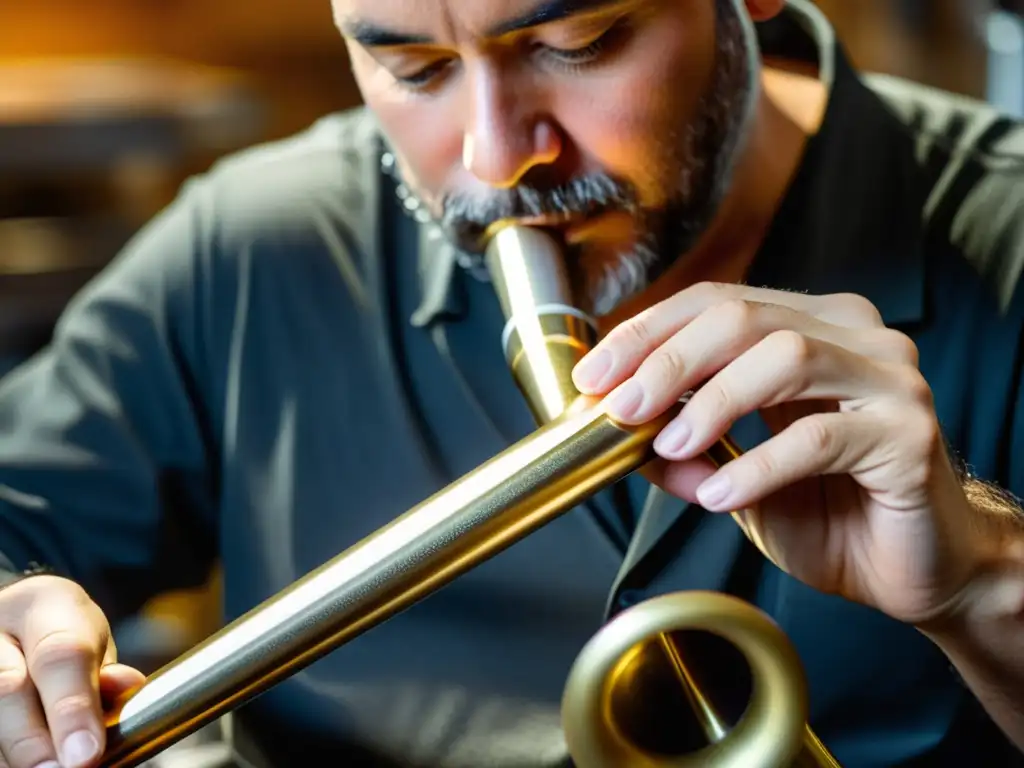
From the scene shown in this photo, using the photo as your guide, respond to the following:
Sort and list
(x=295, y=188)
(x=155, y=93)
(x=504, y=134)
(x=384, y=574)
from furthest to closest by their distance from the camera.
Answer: (x=155, y=93) → (x=295, y=188) → (x=504, y=134) → (x=384, y=574)

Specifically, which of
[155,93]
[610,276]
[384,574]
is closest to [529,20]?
[610,276]

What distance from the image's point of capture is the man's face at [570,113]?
0.54m

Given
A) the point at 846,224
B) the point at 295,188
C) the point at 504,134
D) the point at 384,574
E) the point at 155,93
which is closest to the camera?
the point at 384,574

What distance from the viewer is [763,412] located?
20.6 inches

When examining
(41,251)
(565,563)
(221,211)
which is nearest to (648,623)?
(565,563)

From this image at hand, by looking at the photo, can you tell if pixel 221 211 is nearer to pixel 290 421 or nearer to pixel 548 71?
pixel 290 421

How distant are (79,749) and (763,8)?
1.50 ft

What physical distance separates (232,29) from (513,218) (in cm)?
128

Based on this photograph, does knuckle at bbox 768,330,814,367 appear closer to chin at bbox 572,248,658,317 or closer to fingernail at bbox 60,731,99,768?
chin at bbox 572,248,658,317

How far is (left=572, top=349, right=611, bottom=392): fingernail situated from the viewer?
458 mm

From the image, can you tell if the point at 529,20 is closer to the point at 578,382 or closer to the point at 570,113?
the point at 570,113

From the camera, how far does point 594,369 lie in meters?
0.46

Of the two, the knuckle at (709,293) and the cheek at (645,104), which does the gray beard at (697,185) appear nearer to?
the cheek at (645,104)

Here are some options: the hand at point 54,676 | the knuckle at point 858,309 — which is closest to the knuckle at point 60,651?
the hand at point 54,676
